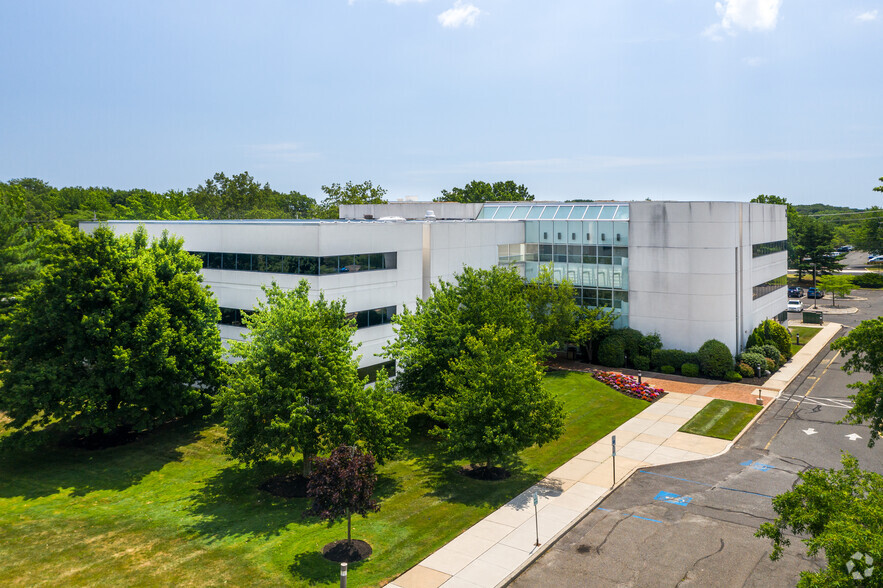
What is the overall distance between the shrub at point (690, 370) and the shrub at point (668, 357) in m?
0.52

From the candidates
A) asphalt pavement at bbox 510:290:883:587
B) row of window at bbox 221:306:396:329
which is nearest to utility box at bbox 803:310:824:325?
asphalt pavement at bbox 510:290:883:587

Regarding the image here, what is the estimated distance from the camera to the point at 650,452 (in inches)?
1098

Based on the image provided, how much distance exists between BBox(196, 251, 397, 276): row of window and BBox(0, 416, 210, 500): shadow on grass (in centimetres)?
873

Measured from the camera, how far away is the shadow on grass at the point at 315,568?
1742 centimetres

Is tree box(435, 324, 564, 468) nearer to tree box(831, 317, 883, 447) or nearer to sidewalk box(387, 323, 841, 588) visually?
sidewalk box(387, 323, 841, 588)

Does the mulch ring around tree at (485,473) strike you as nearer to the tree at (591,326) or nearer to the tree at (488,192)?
the tree at (591,326)

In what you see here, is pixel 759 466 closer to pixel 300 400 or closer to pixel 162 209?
pixel 300 400

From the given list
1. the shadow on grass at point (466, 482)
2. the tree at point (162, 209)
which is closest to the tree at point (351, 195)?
the tree at point (162, 209)

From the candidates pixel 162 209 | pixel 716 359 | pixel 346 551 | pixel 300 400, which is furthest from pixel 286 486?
pixel 162 209

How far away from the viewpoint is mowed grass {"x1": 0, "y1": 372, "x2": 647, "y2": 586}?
1798cm

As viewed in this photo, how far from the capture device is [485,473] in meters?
25.2

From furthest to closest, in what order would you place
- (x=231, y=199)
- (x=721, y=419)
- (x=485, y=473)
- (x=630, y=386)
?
(x=231, y=199)
(x=630, y=386)
(x=721, y=419)
(x=485, y=473)

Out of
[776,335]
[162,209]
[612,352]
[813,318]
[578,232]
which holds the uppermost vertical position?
[162,209]

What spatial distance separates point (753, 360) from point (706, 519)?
881 inches
